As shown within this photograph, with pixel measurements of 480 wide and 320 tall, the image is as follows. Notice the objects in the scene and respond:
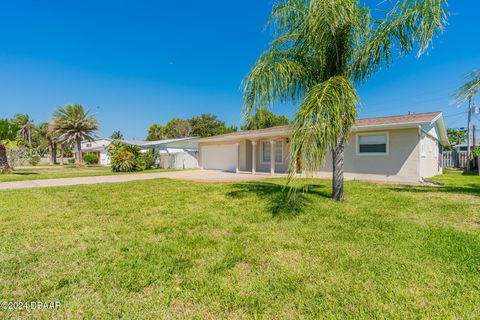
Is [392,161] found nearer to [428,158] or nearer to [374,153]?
[374,153]

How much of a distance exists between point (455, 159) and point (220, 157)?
19.3 meters

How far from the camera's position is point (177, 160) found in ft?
78.7

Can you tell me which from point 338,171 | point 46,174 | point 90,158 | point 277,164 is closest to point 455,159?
point 277,164

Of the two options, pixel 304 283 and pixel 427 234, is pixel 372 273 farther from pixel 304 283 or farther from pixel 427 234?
pixel 427 234

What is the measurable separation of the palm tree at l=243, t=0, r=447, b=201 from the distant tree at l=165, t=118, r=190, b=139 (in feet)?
153

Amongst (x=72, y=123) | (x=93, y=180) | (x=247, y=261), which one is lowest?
(x=247, y=261)

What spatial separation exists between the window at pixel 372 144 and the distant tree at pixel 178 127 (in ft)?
142

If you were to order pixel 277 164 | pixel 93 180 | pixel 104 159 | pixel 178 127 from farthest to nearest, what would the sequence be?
1. pixel 178 127
2. pixel 104 159
3. pixel 277 164
4. pixel 93 180

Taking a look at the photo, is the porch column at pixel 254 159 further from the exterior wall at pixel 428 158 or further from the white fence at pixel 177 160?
the white fence at pixel 177 160

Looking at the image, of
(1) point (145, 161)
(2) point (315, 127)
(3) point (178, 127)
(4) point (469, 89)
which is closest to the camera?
(2) point (315, 127)

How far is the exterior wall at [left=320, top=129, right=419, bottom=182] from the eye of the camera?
33.5ft

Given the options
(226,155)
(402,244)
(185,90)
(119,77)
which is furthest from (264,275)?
(185,90)

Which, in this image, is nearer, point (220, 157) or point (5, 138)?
point (5, 138)

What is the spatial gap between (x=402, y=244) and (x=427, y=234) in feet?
2.61
